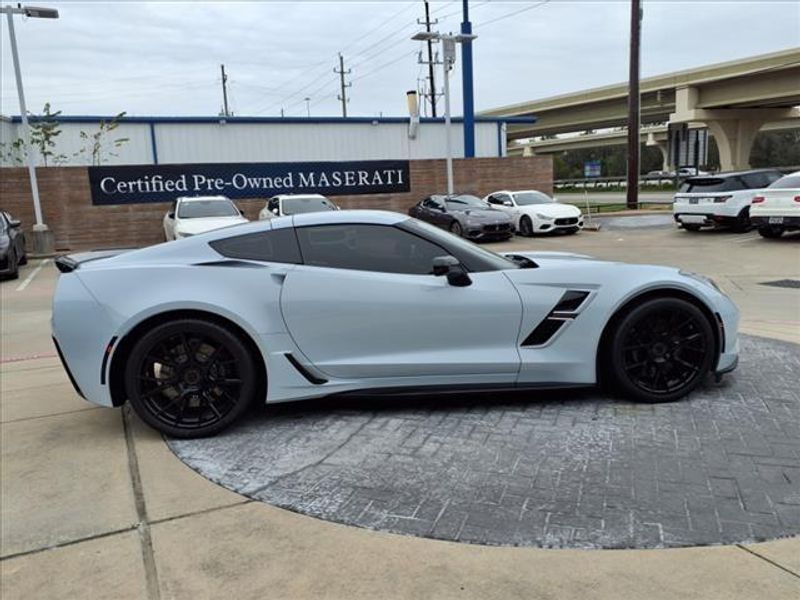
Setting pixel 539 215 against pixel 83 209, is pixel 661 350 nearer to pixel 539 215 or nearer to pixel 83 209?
pixel 539 215

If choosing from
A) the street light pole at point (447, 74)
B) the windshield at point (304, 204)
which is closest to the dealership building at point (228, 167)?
the street light pole at point (447, 74)

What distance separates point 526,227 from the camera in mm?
20188

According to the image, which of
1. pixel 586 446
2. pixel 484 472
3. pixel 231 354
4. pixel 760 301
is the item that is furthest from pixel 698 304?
pixel 760 301

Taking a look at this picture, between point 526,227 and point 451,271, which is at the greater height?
point 451,271

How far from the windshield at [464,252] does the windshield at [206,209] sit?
12.7 meters

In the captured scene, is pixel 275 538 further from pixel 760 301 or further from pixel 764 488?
A: pixel 760 301

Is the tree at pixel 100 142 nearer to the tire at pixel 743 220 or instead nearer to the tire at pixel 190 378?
the tire at pixel 743 220

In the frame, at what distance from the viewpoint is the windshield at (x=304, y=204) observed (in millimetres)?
17906

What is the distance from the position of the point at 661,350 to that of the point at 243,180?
64.3ft

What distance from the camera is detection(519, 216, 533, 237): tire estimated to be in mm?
20025

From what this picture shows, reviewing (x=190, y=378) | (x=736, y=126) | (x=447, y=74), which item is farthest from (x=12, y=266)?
(x=736, y=126)

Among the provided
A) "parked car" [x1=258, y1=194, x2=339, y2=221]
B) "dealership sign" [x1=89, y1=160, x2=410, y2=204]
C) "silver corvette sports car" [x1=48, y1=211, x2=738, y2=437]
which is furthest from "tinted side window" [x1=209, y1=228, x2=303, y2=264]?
"dealership sign" [x1=89, y1=160, x2=410, y2=204]

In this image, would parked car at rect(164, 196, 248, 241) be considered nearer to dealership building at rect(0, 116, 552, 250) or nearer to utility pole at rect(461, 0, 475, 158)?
dealership building at rect(0, 116, 552, 250)

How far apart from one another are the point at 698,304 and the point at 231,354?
2.93 metres
